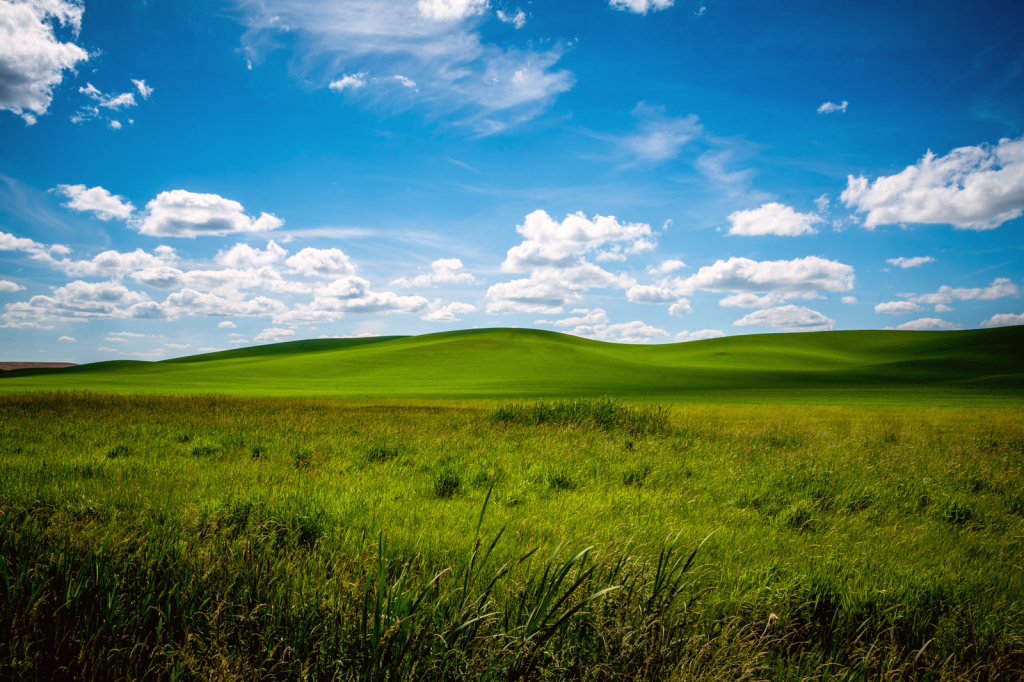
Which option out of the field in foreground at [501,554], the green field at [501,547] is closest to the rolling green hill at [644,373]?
the green field at [501,547]

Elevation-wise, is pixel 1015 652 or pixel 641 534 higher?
pixel 641 534

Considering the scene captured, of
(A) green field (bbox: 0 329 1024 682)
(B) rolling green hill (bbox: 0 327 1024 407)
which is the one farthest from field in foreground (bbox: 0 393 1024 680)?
(B) rolling green hill (bbox: 0 327 1024 407)

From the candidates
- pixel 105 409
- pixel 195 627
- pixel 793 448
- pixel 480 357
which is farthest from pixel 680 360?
pixel 195 627

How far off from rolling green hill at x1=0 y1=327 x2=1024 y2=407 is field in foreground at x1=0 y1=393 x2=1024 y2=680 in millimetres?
22237

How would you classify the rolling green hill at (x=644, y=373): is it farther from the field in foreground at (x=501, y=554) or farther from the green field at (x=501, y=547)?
the field in foreground at (x=501, y=554)

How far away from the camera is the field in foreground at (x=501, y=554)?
2332 millimetres

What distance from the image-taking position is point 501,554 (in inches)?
168

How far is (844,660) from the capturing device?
323cm

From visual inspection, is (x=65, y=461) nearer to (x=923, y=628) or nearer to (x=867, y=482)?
(x=923, y=628)

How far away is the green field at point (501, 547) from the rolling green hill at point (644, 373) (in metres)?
20.7

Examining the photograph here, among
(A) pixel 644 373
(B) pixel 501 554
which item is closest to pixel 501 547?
(B) pixel 501 554

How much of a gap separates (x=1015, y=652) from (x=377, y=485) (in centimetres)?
638

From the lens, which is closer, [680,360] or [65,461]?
[65,461]

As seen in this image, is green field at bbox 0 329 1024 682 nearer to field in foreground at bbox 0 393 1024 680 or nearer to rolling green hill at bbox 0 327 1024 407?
field in foreground at bbox 0 393 1024 680
